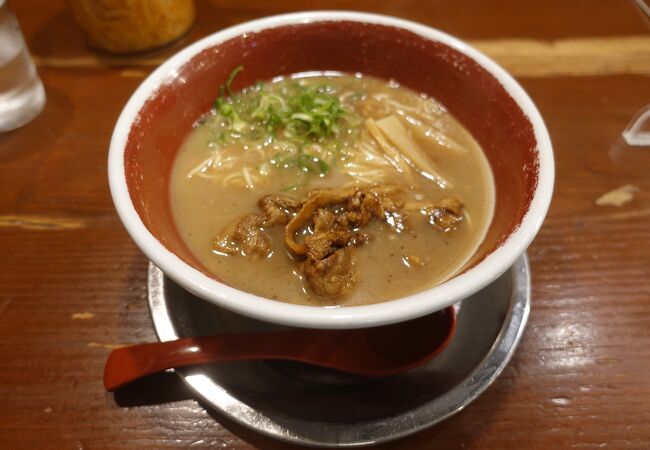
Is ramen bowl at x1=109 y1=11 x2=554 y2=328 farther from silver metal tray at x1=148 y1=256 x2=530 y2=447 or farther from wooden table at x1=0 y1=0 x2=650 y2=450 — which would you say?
wooden table at x1=0 y1=0 x2=650 y2=450

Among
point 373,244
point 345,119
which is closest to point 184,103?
point 345,119

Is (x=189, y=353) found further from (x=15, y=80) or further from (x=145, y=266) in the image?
(x=15, y=80)

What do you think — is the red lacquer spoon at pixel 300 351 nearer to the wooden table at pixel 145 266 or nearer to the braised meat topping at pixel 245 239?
the wooden table at pixel 145 266

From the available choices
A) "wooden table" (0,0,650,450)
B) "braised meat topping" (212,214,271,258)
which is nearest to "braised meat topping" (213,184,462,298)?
"braised meat topping" (212,214,271,258)

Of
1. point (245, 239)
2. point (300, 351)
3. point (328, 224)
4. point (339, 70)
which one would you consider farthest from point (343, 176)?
point (300, 351)

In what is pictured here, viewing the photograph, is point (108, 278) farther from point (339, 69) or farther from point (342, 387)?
point (339, 69)
